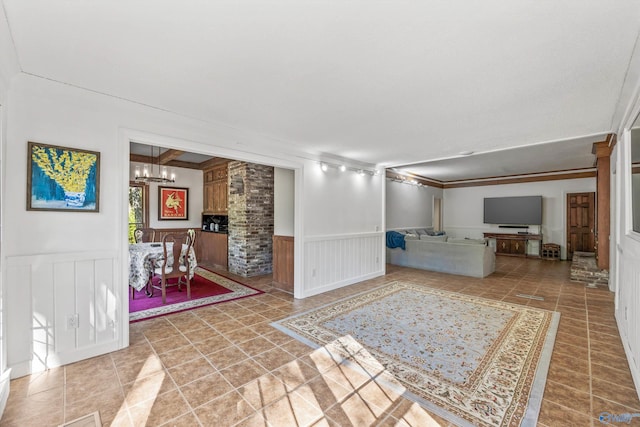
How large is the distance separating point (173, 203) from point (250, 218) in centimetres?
265

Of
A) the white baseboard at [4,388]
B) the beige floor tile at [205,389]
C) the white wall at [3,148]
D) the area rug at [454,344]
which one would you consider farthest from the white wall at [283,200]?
the white baseboard at [4,388]

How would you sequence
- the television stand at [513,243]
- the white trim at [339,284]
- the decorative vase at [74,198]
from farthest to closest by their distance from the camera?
the television stand at [513,243] → the white trim at [339,284] → the decorative vase at [74,198]

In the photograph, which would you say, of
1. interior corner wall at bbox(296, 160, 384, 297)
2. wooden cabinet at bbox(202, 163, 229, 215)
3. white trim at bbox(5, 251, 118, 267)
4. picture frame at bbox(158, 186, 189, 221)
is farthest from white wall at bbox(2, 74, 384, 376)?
picture frame at bbox(158, 186, 189, 221)

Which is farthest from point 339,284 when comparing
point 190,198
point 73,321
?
point 190,198

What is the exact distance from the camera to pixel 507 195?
9141mm

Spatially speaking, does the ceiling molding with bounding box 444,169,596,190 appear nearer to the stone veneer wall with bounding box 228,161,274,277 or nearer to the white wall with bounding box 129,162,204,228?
the stone veneer wall with bounding box 228,161,274,277

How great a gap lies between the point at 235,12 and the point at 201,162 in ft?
21.4

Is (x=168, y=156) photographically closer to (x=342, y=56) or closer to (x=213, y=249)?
(x=213, y=249)

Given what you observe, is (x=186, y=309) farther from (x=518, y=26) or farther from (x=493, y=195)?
(x=493, y=195)

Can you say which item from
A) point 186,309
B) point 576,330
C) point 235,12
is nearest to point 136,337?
point 186,309

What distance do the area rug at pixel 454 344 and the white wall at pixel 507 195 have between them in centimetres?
610

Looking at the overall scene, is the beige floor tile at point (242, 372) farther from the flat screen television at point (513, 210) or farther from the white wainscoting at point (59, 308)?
the flat screen television at point (513, 210)

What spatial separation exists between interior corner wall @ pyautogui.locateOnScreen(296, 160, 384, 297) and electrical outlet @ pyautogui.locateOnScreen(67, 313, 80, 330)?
8.71 ft

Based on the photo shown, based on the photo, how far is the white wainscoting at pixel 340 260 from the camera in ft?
15.1
